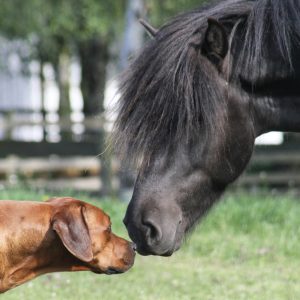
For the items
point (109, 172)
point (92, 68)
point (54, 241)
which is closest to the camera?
point (54, 241)

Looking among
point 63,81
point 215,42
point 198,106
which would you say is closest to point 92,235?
point 198,106

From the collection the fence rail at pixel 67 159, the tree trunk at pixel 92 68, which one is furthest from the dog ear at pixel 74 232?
the tree trunk at pixel 92 68

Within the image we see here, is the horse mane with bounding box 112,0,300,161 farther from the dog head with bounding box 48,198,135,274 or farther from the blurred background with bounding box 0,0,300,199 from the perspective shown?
the blurred background with bounding box 0,0,300,199

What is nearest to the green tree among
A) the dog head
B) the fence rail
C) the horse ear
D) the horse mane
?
the fence rail

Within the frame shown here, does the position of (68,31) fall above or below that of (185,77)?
below

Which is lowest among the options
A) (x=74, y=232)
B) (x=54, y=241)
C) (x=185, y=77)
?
(x=54, y=241)

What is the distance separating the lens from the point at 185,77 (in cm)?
436

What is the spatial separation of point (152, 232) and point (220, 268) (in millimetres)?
3193

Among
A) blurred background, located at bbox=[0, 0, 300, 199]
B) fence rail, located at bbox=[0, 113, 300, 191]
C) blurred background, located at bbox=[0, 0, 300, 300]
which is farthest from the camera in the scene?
fence rail, located at bbox=[0, 113, 300, 191]

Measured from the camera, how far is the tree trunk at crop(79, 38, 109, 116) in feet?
74.3

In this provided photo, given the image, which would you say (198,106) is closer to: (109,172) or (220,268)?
(220,268)

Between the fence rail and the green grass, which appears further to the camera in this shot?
the fence rail

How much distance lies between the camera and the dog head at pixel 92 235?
4855 mm

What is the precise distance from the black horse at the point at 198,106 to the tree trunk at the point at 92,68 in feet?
58.2
